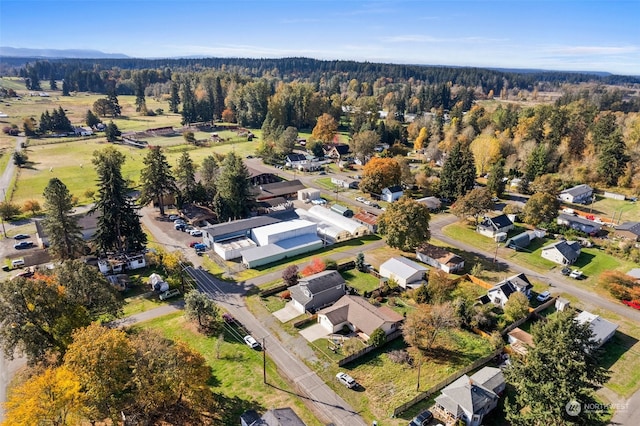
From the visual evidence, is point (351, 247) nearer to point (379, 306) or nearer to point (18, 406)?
point (379, 306)

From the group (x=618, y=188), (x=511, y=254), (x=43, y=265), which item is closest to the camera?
(x=43, y=265)

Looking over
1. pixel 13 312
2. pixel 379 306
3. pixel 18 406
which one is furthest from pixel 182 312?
pixel 379 306

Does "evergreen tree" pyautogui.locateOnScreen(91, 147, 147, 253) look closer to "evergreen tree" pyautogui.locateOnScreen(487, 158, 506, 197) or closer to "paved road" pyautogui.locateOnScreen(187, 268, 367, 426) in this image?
"paved road" pyautogui.locateOnScreen(187, 268, 367, 426)

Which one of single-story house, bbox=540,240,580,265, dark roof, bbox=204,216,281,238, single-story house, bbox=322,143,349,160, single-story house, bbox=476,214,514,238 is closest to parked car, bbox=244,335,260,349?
dark roof, bbox=204,216,281,238

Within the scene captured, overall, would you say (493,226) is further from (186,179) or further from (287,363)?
(186,179)

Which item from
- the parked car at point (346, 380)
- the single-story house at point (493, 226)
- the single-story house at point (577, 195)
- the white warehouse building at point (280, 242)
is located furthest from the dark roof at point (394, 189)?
the parked car at point (346, 380)
